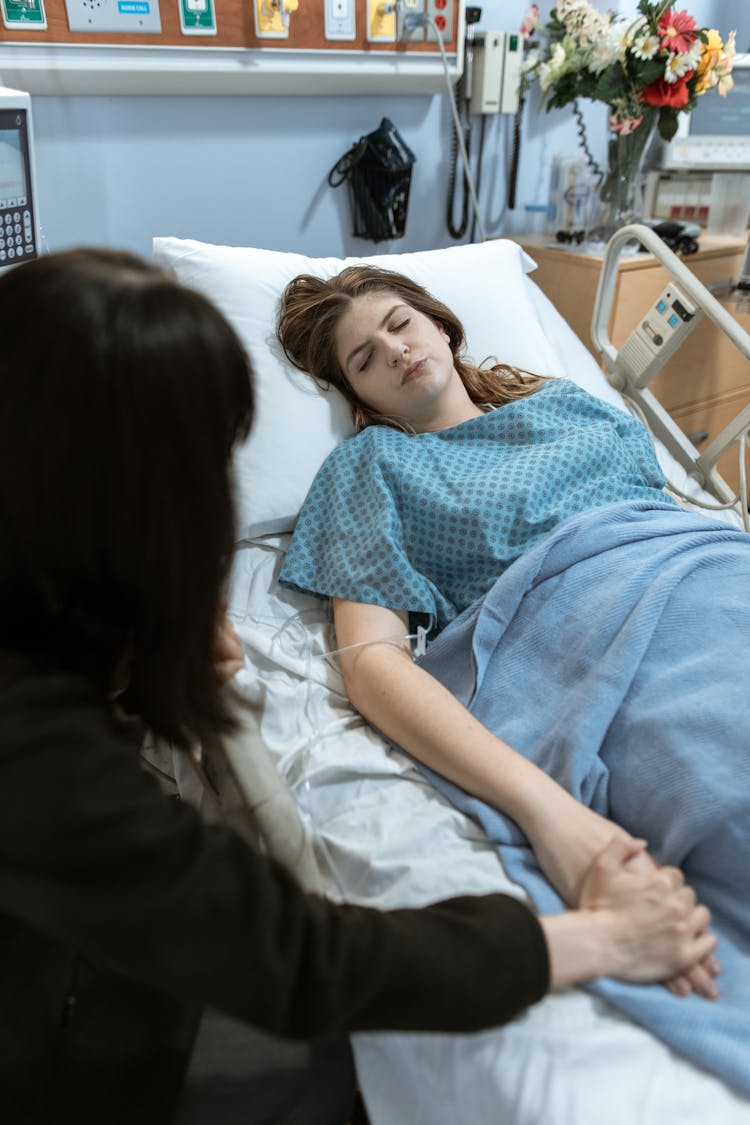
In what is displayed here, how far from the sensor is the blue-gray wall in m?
2.21

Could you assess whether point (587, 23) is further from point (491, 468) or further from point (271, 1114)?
point (271, 1114)

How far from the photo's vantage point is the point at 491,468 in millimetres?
1564

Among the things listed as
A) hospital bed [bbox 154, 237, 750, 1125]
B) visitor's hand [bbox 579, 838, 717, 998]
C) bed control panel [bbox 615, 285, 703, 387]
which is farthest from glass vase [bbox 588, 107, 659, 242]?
visitor's hand [bbox 579, 838, 717, 998]

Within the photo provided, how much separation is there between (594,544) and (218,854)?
0.84m

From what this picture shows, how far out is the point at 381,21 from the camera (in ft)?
7.66

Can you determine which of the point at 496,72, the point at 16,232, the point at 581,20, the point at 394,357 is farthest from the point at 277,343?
the point at 581,20

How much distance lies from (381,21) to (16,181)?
1.28m

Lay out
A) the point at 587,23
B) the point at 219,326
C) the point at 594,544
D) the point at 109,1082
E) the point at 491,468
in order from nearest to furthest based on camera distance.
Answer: the point at 219,326, the point at 109,1082, the point at 594,544, the point at 491,468, the point at 587,23

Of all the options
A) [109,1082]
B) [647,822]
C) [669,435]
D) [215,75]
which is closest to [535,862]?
[647,822]

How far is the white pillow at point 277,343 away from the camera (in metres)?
1.72

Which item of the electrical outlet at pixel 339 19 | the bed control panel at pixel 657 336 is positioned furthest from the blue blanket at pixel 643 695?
the electrical outlet at pixel 339 19

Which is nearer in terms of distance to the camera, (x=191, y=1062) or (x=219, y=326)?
(x=219, y=326)

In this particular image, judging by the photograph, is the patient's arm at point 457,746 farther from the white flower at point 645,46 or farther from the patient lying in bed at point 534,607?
the white flower at point 645,46

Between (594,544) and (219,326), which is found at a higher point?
(219,326)
